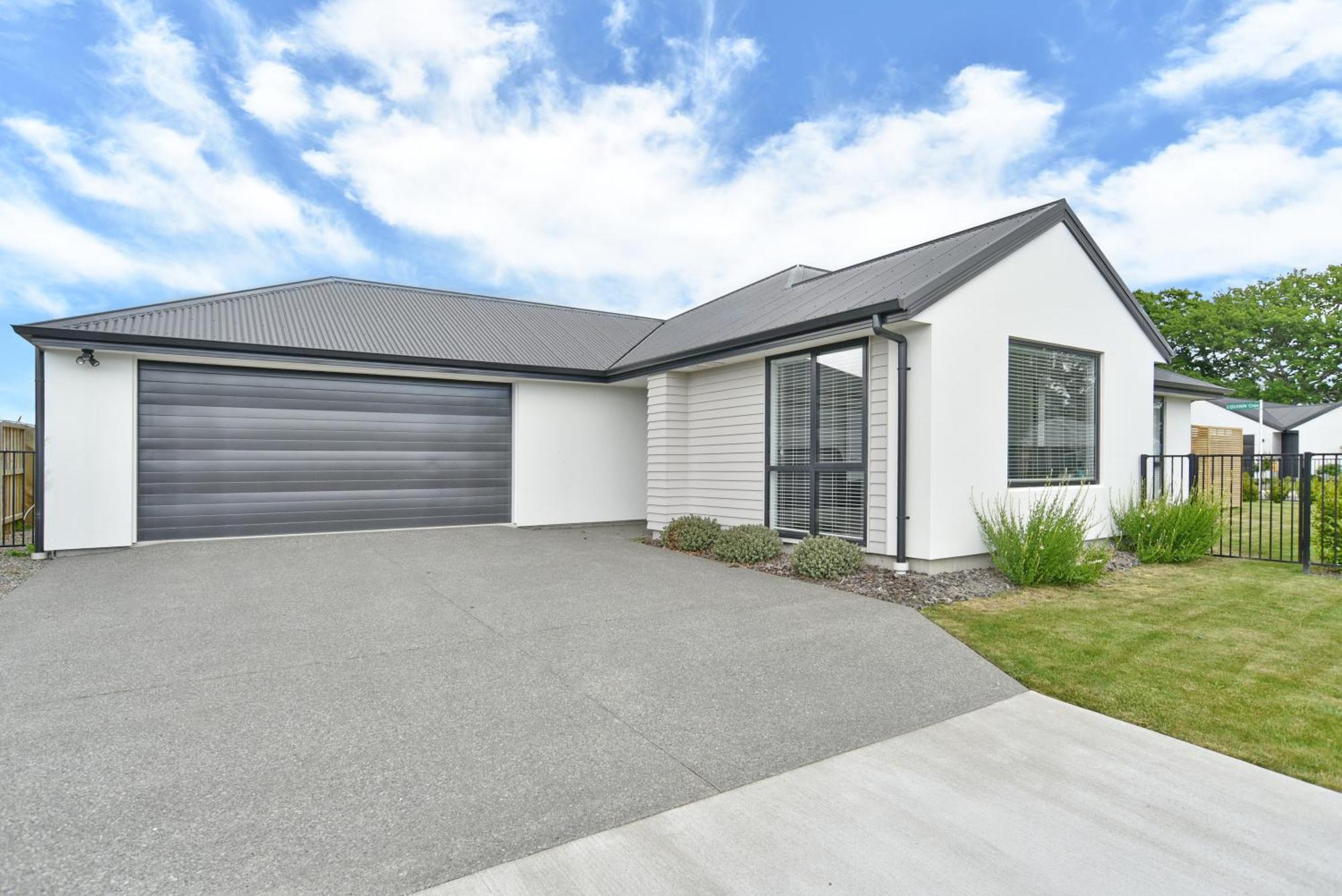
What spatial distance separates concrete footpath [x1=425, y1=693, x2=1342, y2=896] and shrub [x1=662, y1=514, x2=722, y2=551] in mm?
6292

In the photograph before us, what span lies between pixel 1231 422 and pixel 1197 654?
28.6 metres

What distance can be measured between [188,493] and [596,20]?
10090 mm

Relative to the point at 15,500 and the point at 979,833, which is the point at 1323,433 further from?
the point at 15,500

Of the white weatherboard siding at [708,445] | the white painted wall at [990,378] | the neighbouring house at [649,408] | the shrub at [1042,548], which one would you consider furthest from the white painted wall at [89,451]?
the shrub at [1042,548]

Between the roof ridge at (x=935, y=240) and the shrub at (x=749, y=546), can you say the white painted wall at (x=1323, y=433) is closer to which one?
the roof ridge at (x=935, y=240)

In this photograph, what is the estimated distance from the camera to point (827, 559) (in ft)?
24.1

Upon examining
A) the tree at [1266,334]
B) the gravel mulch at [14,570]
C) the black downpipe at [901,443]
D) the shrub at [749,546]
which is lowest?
the gravel mulch at [14,570]

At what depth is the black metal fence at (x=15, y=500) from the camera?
32.0 ft

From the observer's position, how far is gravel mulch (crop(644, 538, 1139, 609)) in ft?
21.2

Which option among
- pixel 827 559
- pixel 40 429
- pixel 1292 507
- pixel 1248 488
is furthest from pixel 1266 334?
pixel 40 429

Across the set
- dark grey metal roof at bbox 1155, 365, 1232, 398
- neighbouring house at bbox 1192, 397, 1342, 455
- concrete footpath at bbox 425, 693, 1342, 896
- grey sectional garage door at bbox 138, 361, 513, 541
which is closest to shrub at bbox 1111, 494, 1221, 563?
dark grey metal roof at bbox 1155, 365, 1232, 398

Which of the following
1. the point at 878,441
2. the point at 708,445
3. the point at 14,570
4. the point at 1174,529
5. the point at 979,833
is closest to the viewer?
the point at 979,833

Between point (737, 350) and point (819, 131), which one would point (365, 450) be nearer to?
point (737, 350)

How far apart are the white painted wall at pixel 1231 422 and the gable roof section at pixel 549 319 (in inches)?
769
